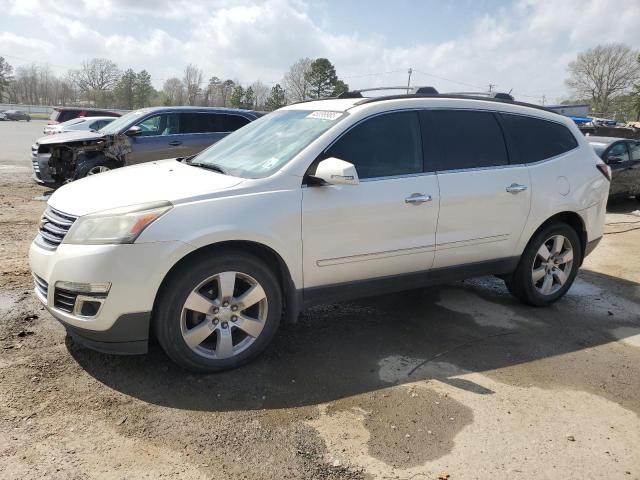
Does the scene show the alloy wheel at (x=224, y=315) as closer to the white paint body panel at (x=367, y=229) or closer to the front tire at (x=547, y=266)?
the white paint body panel at (x=367, y=229)

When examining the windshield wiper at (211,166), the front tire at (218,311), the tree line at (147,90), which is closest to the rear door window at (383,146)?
the windshield wiper at (211,166)

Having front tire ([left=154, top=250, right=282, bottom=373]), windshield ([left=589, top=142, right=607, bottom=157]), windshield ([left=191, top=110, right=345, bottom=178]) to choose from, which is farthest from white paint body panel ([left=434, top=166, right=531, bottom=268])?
windshield ([left=589, top=142, right=607, bottom=157])

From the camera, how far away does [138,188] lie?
342cm

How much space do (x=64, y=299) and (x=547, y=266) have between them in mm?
4086

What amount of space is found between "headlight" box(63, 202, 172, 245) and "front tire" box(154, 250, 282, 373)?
0.36m

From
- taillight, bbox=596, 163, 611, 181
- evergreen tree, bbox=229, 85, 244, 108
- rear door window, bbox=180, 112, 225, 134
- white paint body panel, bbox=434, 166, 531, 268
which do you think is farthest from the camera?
evergreen tree, bbox=229, 85, 244, 108

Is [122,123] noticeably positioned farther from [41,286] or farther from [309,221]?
[309,221]

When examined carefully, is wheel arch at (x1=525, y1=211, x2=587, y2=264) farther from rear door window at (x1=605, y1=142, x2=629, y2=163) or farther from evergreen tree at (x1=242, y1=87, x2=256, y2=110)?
evergreen tree at (x1=242, y1=87, x2=256, y2=110)

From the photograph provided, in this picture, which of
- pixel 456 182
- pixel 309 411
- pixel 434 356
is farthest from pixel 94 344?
pixel 456 182

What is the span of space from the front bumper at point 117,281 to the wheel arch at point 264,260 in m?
0.09

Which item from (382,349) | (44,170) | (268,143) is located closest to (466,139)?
(268,143)

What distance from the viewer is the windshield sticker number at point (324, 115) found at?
12.6 ft

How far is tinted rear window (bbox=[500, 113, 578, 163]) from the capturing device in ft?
14.9

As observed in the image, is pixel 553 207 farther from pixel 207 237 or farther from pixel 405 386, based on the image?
pixel 207 237
